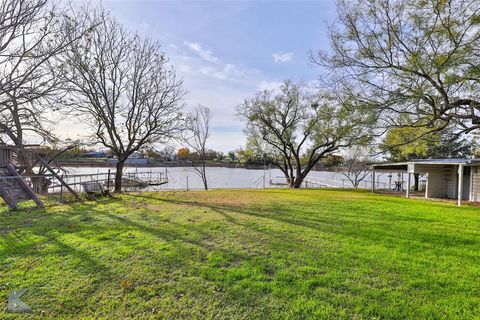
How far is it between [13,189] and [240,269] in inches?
363

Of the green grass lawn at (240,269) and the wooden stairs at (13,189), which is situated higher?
the wooden stairs at (13,189)

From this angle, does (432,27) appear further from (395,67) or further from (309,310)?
(309,310)

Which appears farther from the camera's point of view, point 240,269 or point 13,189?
point 13,189

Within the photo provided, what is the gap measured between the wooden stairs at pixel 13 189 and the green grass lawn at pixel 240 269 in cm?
261

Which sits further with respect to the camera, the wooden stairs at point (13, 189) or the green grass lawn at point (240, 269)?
the wooden stairs at point (13, 189)

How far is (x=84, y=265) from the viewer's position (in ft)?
12.9

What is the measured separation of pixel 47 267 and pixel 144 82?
13755 mm

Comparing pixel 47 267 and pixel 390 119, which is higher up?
pixel 390 119

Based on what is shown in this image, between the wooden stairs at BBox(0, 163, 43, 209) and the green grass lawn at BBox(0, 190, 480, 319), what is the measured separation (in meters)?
2.61

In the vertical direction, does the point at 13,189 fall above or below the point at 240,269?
above

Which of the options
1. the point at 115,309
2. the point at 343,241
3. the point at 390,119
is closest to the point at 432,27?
the point at 390,119

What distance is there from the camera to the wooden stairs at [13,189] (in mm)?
8648

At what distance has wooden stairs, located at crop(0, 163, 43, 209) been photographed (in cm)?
865

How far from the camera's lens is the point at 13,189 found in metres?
9.22
